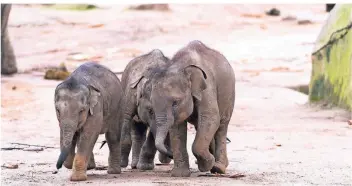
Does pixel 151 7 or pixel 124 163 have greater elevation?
pixel 124 163

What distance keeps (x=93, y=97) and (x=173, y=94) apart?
0.73 meters

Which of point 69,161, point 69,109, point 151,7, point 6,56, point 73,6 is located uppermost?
point 69,109

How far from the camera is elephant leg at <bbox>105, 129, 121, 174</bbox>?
366 inches

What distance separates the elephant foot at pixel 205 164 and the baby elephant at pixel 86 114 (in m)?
0.89

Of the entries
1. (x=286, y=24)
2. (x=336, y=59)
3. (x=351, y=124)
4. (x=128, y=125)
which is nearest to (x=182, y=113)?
(x=128, y=125)

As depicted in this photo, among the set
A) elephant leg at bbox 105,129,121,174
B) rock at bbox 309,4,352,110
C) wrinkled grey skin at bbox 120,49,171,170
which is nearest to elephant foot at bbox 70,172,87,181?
elephant leg at bbox 105,129,121,174

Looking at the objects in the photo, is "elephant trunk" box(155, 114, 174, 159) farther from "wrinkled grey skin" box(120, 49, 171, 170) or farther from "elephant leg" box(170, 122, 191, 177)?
"wrinkled grey skin" box(120, 49, 171, 170)

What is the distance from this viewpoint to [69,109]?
27.1ft

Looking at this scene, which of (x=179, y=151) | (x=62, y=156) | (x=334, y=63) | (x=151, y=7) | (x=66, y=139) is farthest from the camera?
(x=151, y=7)

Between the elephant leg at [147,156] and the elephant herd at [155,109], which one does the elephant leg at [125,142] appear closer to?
the elephant herd at [155,109]

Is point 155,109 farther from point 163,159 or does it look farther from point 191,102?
point 163,159

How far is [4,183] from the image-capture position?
8617mm

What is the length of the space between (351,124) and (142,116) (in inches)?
175

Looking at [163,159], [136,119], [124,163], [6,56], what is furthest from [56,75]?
[124,163]
